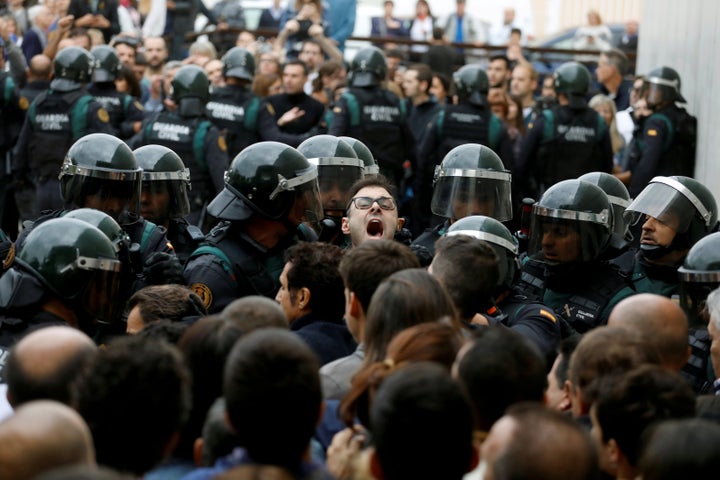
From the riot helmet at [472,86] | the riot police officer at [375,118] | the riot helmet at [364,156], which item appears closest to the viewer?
the riot helmet at [364,156]

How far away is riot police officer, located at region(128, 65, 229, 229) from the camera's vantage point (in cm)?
1068

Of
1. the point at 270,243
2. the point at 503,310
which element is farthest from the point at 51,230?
the point at 503,310

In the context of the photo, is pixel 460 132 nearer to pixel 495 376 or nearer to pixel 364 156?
pixel 364 156

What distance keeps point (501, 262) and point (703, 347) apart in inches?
41.5

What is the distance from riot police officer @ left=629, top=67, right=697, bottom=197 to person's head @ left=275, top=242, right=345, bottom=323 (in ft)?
22.5

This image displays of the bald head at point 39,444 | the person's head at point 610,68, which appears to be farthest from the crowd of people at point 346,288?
the person's head at point 610,68

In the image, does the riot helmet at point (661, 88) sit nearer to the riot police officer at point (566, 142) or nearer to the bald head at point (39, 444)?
the riot police officer at point (566, 142)

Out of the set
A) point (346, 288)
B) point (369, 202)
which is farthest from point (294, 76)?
point (346, 288)

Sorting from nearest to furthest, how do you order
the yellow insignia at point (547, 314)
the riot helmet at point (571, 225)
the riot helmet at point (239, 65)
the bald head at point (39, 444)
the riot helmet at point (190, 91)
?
1. the bald head at point (39, 444)
2. the yellow insignia at point (547, 314)
3. the riot helmet at point (571, 225)
4. the riot helmet at point (190, 91)
5. the riot helmet at point (239, 65)

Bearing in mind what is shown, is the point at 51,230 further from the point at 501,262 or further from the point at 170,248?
the point at 501,262

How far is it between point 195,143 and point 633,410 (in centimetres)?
727

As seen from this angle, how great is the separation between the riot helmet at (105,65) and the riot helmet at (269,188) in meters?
6.10

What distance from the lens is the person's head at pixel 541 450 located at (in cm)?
322

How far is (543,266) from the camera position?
727 centimetres
